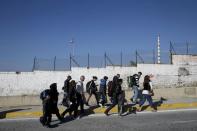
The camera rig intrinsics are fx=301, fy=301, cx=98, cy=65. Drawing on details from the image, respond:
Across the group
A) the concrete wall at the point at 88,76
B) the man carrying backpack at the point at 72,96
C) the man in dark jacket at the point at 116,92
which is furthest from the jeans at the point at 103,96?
the concrete wall at the point at 88,76

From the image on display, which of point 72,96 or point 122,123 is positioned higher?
point 72,96

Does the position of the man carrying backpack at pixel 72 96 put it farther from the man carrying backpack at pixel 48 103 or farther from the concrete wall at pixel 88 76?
the concrete wall at pixel 88 76

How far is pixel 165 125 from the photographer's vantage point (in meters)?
11.1

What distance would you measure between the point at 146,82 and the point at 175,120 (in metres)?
3.03

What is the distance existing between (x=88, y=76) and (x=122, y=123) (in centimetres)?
1464

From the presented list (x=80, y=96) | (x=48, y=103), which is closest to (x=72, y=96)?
(x=80, y=96)

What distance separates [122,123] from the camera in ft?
38.7

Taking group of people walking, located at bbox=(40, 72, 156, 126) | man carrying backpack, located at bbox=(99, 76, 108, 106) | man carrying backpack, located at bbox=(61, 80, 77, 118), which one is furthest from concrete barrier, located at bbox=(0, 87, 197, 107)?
man carrying backpack, located at bbox=(61, 80, 77, 118)

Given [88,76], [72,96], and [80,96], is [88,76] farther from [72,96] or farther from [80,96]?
[72,96]

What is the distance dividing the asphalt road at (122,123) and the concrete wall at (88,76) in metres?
12.8

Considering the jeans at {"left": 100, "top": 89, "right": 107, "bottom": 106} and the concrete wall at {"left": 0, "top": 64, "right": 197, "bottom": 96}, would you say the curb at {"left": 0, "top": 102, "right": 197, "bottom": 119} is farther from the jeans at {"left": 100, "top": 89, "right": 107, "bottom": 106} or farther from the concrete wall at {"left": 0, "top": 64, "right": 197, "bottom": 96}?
the concrete wall at {"left": 0, "top": 64, "right": 197, "bottom": 96}

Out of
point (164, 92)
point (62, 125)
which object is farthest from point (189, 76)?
point (62, 125)

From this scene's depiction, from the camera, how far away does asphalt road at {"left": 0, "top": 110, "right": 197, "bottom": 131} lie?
425 inches

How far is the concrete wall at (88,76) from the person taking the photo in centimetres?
2590
